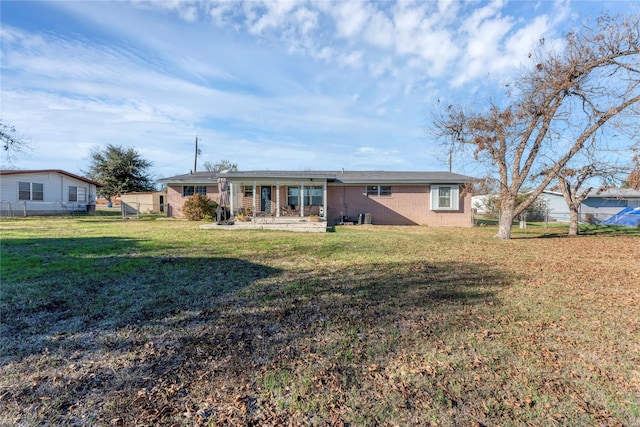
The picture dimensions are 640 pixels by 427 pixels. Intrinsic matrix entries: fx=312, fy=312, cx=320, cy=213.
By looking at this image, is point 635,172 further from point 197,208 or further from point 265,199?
point 197,208

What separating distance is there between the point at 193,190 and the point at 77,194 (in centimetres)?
1152

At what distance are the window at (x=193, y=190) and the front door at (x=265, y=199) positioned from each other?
380 centimetres

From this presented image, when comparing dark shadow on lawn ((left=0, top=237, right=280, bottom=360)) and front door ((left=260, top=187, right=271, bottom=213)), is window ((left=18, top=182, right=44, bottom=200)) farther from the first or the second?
dark shadow on lawn ((left=0, top=237, right=280, bottom=360))

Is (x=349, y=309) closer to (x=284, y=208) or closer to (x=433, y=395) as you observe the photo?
(x=433, y=395)

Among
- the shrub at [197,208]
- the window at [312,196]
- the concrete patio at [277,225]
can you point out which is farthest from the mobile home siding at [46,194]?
the window at [312,196]

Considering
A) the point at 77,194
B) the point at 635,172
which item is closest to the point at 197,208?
the point at 77,194

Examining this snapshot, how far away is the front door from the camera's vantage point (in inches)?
739

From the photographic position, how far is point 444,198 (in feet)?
58.1

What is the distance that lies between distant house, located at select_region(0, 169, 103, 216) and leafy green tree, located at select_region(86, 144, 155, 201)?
819cm

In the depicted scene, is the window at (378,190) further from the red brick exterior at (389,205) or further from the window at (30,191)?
the window at (30,191)

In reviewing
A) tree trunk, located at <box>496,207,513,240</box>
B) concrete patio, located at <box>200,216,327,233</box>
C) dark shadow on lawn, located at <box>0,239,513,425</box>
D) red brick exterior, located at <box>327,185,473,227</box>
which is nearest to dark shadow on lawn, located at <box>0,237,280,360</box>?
dark shadow on lawn, located at <box>0,239,513,425</box>

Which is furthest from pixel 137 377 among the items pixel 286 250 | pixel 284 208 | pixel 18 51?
pixel 284 208

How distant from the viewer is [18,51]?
9.12 meters

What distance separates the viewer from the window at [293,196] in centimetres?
1850
